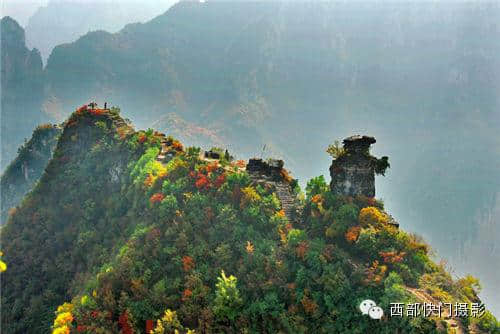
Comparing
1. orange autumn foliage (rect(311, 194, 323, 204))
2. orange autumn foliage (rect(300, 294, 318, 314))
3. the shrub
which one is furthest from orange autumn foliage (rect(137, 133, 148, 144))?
orange autumn foliage (rect(300, 294, 318, 314))

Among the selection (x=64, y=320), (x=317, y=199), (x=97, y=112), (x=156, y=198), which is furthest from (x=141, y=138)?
(x=317, y=199)

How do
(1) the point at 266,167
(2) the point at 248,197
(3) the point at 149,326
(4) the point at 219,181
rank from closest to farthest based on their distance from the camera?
1. (3) the point at 149,326
2. (2) the point at 248,197
3. (4) the point at 219,181
4. (1) the point at 266,167

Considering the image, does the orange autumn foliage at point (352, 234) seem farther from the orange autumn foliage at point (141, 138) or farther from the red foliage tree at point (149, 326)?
the orange autumn foliage at point (141, 138)

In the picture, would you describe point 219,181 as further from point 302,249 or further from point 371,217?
point 371,217

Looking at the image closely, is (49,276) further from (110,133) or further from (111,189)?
(110,133)

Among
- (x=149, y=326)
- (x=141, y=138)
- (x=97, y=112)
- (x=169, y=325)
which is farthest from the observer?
(x=97, y=112)

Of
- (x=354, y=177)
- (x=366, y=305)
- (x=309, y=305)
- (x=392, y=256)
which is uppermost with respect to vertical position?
(x=354, y=177)

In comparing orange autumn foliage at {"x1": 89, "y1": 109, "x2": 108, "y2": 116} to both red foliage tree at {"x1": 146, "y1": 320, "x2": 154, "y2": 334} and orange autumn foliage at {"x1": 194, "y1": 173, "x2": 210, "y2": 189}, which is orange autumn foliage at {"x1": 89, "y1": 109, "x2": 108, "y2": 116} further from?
red foliage tree at {"x1": 146, "y1": 320, "x2": 154, "y2": 334}
